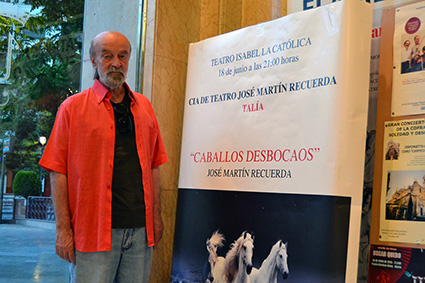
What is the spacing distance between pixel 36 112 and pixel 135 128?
38.6 inches

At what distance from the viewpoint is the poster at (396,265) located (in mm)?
2469

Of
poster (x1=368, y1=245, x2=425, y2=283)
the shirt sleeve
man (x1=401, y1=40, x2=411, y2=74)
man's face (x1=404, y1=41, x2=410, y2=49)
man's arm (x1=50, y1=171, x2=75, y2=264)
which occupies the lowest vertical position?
poster (x1=368, y1=245, x2=425, y2=283)

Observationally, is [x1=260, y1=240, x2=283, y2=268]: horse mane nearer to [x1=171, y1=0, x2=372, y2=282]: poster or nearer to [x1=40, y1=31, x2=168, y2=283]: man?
[x1=171, y1=0, x2=372, y2=282]: poster

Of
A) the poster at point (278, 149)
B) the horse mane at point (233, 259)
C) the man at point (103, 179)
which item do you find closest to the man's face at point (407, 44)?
the poster at point (278, 149)

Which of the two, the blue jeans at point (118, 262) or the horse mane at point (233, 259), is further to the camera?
the horse mane at point (233, 259)

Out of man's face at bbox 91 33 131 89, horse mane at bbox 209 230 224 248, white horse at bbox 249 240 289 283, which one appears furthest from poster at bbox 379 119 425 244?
man's face at bbox 91 33 131 89

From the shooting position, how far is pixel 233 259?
2.82 metres

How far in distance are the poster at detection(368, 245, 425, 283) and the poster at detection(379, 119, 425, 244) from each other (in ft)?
0.20

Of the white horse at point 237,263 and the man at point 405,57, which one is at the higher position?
the man at point 405,57

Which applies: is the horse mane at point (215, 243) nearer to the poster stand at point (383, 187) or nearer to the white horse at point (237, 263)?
the white horse at point (237, 263)

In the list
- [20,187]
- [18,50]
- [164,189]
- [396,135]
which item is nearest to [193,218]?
[164,189]

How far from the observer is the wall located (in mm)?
3410

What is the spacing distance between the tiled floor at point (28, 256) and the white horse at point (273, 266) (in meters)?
1.33

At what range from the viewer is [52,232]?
3.12 metres
